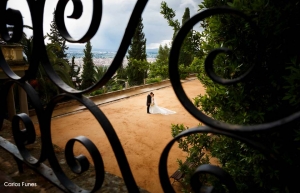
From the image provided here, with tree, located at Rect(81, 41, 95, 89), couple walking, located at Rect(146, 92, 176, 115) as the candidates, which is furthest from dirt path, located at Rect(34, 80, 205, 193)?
tree, located at Rect(81, 41, 95, 89)

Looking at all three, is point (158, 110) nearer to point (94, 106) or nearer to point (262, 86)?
point (262, 86)

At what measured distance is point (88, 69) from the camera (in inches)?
797

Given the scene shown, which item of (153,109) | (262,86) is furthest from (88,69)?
(262,86)

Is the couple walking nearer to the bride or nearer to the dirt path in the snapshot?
the bride

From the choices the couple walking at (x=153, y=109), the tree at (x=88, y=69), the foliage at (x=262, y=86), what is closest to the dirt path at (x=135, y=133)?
the couple walking at (x=153, y=109)

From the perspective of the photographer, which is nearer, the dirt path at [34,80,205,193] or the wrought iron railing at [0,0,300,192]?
the wrought iron railing at [0,0,300,192]

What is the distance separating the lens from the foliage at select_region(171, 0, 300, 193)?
1.52 meters

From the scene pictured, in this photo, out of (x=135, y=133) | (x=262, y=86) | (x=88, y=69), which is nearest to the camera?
(x=262, y=86)

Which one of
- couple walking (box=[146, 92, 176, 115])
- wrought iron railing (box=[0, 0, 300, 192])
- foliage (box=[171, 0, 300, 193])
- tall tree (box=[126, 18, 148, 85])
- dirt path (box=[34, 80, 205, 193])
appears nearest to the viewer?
wrought iron railing (box=[0, 0, 300, 192])

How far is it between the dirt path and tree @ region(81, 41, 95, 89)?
6071 millimetres

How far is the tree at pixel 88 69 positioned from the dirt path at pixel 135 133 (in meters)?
6.07

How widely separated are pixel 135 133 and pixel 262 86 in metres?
9.07

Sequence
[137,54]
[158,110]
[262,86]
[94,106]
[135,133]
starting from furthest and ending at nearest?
[137,54], [158,110], [135,133], [262,86], [94,106]

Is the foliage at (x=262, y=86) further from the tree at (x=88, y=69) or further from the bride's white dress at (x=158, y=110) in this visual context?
the tree at (x=88, y=69)
